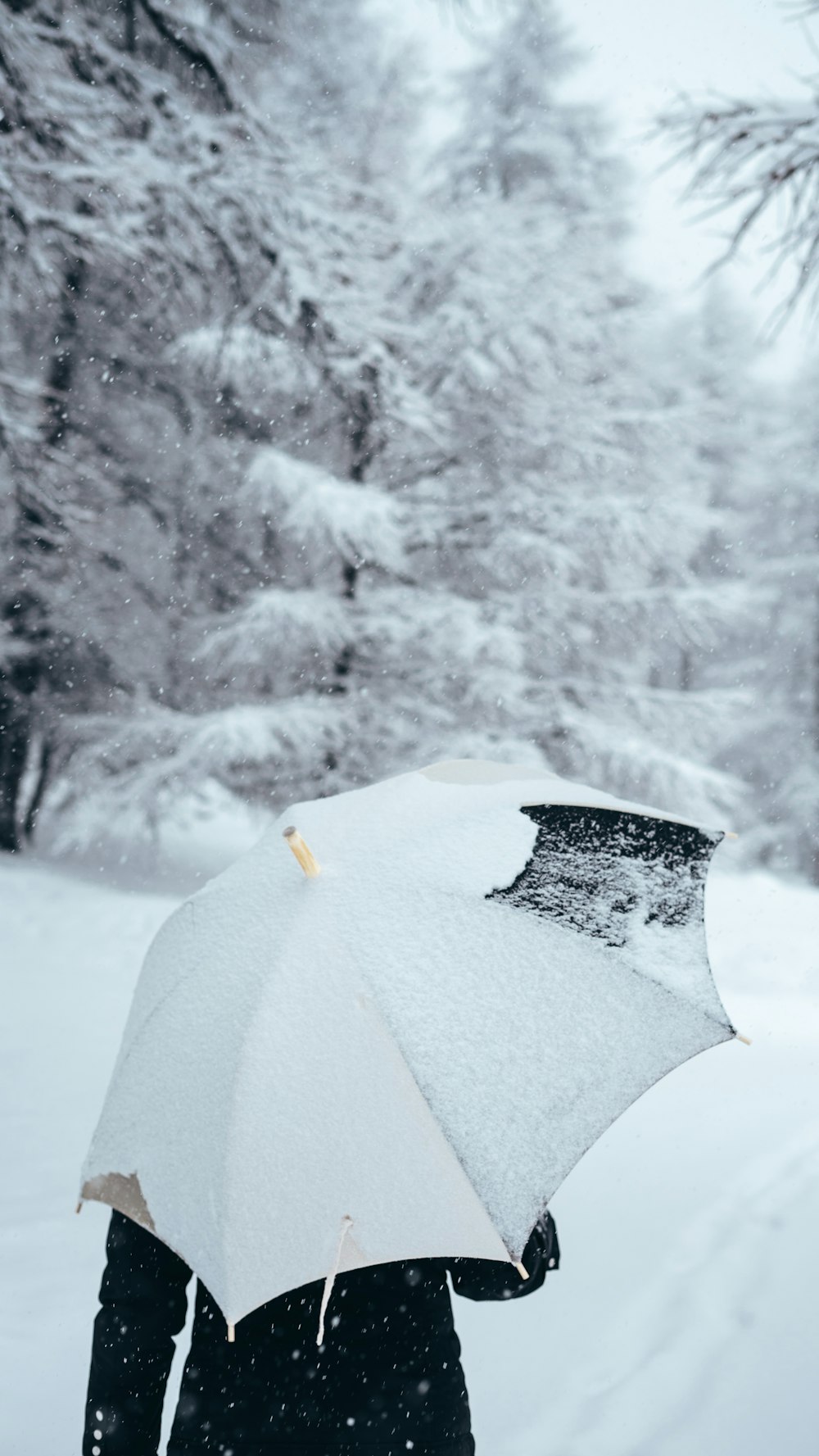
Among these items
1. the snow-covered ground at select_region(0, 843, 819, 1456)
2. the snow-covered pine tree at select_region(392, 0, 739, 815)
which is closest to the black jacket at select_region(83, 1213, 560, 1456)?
the snow-covered ground at select_region(0, 843, 819, 1456)

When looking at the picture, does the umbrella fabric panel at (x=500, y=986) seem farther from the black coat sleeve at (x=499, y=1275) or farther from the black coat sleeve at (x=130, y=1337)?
the black coat sleeve at (x=130, y=1337)

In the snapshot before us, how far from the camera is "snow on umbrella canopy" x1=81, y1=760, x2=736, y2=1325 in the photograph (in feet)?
4.47

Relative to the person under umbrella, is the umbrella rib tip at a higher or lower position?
higher

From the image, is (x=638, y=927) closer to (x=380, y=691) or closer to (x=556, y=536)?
(x=380, y=691)

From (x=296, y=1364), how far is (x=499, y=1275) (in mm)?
362

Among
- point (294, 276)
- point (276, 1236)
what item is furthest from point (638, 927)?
point (294, 276)

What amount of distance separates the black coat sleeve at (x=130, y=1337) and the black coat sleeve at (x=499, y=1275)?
48 cm

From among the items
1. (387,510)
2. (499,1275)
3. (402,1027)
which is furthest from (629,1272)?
(387,510)

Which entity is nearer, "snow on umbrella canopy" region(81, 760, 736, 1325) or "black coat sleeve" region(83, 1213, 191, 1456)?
"snow on umbrella canopy" region(81, 760, 736, 1325)

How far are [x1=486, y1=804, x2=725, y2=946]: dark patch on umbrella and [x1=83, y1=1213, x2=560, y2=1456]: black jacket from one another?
573 mm

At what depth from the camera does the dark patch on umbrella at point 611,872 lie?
5.40ft

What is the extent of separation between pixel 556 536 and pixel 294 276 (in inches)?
233

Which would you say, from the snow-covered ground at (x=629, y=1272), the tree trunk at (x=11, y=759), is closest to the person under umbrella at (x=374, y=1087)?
the snow-covered ground at (x=629, y=1272)

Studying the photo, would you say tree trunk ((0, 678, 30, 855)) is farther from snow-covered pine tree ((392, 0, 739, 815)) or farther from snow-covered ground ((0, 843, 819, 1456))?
snow-covered ground ((0, 843, 819, 1456))
